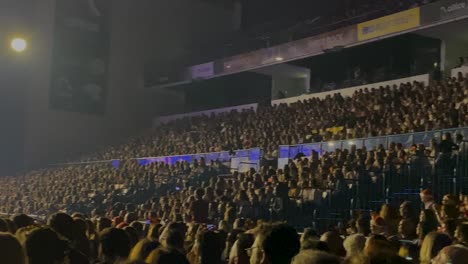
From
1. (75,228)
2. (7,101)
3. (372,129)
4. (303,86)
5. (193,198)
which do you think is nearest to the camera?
(75,228)

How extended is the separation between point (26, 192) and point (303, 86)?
46.2 ft

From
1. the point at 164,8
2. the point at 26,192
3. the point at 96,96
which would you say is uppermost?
the point at 164,8

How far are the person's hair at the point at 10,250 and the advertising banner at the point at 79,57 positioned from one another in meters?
32.4

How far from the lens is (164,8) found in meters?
40.2

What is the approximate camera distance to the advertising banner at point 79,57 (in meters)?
34.9

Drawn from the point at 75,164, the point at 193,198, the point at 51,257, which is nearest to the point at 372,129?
the point at 193,198

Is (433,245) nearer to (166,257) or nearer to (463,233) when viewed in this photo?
(463,233)

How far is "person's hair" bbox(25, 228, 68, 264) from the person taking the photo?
12.8ft

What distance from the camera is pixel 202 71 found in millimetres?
33062

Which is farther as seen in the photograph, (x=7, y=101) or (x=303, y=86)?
(x=7, y=101)

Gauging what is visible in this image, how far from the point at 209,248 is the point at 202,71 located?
28.7m

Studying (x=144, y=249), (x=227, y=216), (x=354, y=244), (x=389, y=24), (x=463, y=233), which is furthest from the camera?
(x=389, y=24)

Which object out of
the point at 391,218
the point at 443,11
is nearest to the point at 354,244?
the point at 391,218

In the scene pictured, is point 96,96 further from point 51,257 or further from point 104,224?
point 51,257
